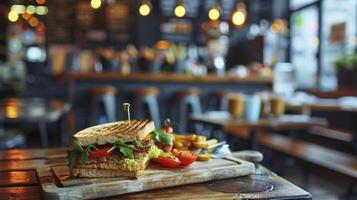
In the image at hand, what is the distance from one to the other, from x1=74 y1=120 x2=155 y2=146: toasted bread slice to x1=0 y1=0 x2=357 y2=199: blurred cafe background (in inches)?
81.6

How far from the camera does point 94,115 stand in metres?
6.08

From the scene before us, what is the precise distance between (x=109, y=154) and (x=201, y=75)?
16.9 feet

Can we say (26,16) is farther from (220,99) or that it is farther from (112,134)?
(112,134)

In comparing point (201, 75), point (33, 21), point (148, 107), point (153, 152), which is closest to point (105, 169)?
point (153, 152)

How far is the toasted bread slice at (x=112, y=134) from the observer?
137 centimetres

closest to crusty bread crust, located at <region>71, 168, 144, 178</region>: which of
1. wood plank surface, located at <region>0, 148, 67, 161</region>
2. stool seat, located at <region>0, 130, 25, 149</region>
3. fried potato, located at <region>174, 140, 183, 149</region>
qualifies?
fried potato, located at <region>174, 140, 183, 149</region>

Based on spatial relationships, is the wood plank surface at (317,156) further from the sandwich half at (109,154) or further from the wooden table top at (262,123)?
the sandwich half at (109,154)

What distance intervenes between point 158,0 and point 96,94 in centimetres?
422

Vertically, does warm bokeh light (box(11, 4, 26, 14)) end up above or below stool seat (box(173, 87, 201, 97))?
above

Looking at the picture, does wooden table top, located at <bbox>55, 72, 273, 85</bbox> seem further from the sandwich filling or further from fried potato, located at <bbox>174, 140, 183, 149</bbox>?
the sandwich filling

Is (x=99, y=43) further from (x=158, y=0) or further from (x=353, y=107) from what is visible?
(x=353, y=107)

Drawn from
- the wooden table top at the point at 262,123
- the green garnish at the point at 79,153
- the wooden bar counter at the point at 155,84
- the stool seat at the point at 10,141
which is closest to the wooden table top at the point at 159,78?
the wooden bar counter at the point at 155,84

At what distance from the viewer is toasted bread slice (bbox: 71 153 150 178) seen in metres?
1.34

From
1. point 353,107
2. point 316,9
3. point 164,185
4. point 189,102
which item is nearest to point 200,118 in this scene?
point 353,107
